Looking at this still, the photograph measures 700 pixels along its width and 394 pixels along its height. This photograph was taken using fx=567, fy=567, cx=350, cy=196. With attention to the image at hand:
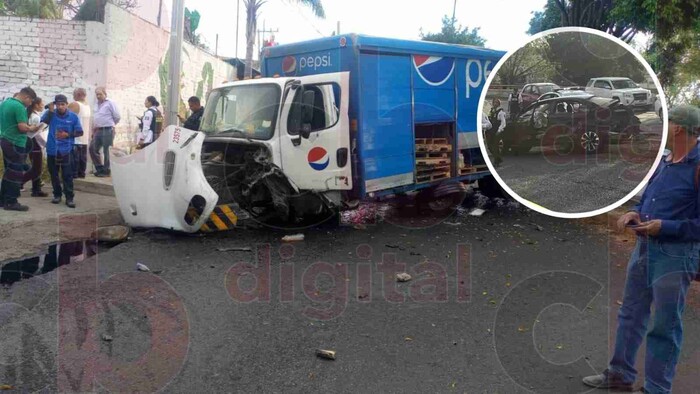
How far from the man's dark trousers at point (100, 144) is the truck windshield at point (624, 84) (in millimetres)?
8894

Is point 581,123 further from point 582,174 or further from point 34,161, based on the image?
point 34,161

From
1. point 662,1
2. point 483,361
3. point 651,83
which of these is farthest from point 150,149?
point 662,1

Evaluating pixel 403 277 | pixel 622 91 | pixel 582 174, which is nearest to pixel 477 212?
pixel 403 277

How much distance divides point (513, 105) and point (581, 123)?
2.30ft

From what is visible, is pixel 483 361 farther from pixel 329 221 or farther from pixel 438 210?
pixel 438 210

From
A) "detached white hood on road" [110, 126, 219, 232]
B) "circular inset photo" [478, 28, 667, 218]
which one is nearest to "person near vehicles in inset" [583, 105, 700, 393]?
"circular inset photo" [478, 28, 667, 218]

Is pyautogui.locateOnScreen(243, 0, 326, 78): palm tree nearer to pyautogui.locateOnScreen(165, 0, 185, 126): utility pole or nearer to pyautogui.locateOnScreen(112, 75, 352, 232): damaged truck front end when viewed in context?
pyautogui.locateOnScreen(165, 0, 185, 126): utility pole

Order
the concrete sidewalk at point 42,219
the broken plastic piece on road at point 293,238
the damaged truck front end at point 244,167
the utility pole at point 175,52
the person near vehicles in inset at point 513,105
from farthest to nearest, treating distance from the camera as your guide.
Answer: the utility pole at point 175,52 < the broken plastic piece on road at point 293,238 < the damaged truck front end at point 244,167 < the concrete sidewalk at point 42,219 < the person near vehicles in inset at point 513,105

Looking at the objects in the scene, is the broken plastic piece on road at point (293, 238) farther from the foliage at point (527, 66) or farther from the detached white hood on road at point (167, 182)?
the foliage at point (527, 66)

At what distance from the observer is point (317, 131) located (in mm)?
A: 6715

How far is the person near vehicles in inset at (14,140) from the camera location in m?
7.36

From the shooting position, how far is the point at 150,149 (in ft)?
21.5

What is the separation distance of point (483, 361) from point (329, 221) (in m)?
4.22

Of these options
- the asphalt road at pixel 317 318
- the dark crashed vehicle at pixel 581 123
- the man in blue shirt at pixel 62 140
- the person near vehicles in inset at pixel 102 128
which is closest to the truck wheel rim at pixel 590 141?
the dark crashed vehicle at pixel 581 123
